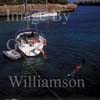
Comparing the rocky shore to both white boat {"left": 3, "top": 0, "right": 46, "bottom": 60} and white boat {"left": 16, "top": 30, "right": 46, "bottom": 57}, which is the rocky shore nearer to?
white boat {"left": 16, "top": 30, "right": 46, "bottom": 57}

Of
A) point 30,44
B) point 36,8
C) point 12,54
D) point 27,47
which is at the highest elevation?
point 30,44

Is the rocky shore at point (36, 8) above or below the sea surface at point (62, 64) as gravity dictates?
below

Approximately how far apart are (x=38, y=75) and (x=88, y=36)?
20.8 m

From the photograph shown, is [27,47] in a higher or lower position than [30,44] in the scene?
lower

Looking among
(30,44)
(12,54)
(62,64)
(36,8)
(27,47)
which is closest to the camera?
(62,64)

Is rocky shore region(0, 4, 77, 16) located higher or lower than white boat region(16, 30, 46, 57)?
lower

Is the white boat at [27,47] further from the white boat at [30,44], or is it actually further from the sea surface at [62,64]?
the sea surface at [62,64]

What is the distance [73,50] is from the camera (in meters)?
37.5

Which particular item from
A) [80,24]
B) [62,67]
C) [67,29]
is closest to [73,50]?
[62,67]

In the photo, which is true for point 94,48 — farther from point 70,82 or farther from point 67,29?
point 67,29

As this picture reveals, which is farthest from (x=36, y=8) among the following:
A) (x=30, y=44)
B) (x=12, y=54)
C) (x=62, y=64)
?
(x=62, y=64)

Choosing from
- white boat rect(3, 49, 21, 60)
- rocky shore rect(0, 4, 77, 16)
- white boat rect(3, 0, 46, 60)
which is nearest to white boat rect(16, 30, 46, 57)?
white boat rect(3, 0, 46, 60)

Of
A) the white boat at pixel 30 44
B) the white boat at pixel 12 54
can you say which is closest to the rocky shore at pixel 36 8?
the white boat at pixel 30 44

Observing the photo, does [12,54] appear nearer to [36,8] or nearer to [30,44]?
[30,44]
